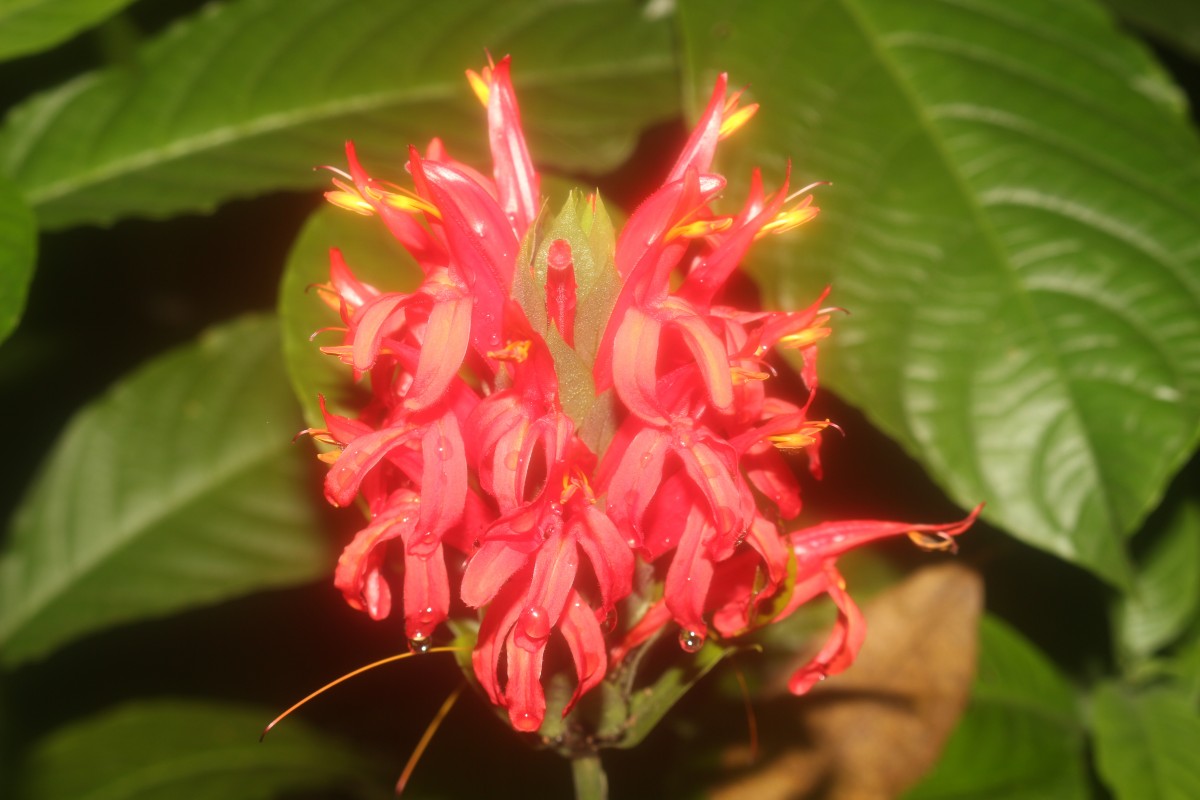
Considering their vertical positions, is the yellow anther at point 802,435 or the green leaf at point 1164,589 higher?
the yellow anther at point 802,435

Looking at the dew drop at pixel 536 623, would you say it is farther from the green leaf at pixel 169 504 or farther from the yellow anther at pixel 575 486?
the green leaf at pixel 169 504

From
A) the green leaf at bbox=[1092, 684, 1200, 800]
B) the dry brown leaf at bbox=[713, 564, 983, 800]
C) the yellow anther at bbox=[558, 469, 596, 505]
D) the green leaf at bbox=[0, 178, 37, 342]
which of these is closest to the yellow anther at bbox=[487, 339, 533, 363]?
the yellow anther at bbox=[558, 469, 596, 505]

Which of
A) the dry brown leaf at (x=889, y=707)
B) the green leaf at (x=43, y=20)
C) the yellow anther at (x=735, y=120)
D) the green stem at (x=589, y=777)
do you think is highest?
the green leaf at (x=43, y=20)

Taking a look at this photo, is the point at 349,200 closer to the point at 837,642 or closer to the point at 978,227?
the point at 837,642

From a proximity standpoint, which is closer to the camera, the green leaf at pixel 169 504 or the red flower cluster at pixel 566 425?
the red flower cluster at pixel 566 425

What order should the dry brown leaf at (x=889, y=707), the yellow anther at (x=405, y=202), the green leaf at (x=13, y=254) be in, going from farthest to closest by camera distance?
1. the dry brown leaf at (x=889, y=707)
2. the green leaf at (x=13, y=254)
3. the yellow anther at (x=405, y=202)

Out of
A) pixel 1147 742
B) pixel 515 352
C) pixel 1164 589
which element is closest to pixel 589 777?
pixel 515 352

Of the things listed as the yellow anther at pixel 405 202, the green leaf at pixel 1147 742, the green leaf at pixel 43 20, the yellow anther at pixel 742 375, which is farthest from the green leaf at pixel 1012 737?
the green leaf at pixel 43 20
